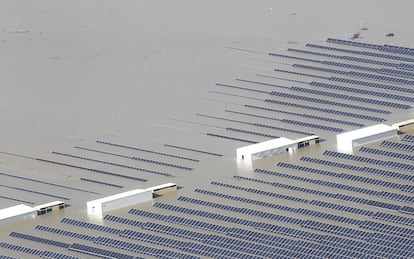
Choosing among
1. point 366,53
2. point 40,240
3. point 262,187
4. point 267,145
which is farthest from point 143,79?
point 40,240

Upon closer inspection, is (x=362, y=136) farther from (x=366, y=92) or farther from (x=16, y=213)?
(x=16, y=213)

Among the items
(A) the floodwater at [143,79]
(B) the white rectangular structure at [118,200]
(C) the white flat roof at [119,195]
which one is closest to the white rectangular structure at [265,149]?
(A) the floodwater at [143,79]

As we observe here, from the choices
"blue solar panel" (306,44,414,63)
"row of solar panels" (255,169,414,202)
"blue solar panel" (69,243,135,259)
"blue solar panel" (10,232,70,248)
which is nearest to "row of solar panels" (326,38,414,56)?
"blue solar panel" (306,44,414,63)

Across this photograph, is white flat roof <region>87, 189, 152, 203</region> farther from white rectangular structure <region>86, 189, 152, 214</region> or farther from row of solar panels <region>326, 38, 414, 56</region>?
row of solar panels <region>326, 38, 414, 56</region>

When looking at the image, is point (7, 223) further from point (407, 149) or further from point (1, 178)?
point (407, 149)

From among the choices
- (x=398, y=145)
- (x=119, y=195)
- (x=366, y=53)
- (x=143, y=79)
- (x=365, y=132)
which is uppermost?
(x=143, y=79)
